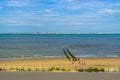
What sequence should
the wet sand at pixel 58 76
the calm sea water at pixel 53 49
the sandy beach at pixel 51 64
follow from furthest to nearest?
1. the calm sea water at pixel 53 49
2. the sandy beach at pixel 51 64
3. the wet sand at pixel 58 76

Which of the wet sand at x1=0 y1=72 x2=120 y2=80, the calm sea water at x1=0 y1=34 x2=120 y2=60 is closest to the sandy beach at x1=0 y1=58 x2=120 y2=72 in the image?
the calm sea water at x1=0 y1=34 x2=120 y2=60

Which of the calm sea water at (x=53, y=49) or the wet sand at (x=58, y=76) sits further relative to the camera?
the calm sea water at (x=53, y=49)

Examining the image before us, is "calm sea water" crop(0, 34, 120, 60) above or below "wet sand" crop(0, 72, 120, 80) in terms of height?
below

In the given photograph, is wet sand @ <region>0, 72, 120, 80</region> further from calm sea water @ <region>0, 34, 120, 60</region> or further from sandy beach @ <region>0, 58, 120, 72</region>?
calm sea water @ <region>0, 34, 120, 60</region>

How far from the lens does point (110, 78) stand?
5797 mm

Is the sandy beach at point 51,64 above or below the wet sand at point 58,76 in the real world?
below

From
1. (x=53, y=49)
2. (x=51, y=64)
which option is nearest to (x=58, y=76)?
(x=51, y=64)

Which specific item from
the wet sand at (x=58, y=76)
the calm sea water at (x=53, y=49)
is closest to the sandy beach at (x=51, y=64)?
the calm sea water at (x=53, y=49)

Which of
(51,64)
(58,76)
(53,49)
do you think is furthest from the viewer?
(53,49)

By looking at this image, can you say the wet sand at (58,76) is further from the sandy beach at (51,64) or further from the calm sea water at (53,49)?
the calm sea water at (53,49)

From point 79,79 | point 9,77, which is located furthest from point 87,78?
point 9,77

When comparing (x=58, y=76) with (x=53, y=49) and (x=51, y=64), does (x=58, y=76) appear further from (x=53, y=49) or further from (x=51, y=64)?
(x=53, y=49)

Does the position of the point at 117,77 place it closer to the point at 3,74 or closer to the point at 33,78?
A: the point at 33,78

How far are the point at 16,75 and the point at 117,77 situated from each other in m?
1.80
